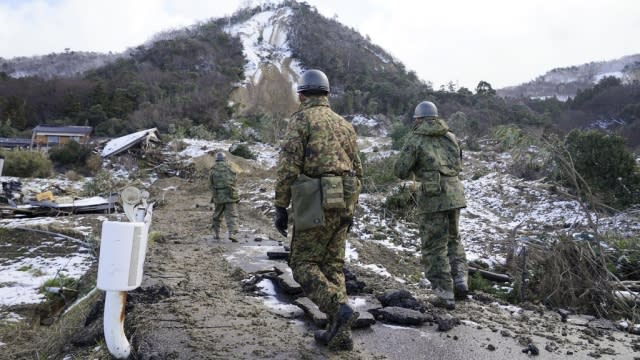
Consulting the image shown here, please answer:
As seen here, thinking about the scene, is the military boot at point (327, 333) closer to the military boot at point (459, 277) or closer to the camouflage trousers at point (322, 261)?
the camouflage trousers at point (322, 261)

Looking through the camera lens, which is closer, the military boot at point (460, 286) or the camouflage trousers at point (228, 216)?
the military boot at point (460, 286)

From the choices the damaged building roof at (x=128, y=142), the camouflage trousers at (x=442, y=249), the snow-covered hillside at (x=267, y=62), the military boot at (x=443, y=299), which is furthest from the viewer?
the snow-covered hillside at (x=267, y=62)

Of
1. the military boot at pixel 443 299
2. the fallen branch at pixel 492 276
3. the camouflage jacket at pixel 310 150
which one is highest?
the camouflage jacket at pixel 310 150

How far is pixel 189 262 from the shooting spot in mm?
6797

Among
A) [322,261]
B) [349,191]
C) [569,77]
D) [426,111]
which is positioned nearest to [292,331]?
[322,261]

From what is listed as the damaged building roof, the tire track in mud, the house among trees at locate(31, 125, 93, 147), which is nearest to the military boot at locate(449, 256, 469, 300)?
the tire track in mud

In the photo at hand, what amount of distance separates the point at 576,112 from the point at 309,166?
38.3m

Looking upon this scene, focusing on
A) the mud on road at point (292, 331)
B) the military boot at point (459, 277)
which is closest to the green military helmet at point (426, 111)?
the military boot at point (459, 277)

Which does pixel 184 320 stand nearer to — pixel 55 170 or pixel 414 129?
pixel 414 129

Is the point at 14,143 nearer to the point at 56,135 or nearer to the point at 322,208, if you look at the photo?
the point at 56,135

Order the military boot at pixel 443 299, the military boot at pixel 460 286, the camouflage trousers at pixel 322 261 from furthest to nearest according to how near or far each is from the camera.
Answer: the military boot at pixel 460 286 → the military boot at pixel 443 299 → the camouflage trousers at pixel 322 261

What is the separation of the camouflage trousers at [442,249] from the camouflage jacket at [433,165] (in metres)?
0.14

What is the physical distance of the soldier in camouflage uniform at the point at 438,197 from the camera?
4.82 meters

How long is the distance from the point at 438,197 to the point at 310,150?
6.60ft
